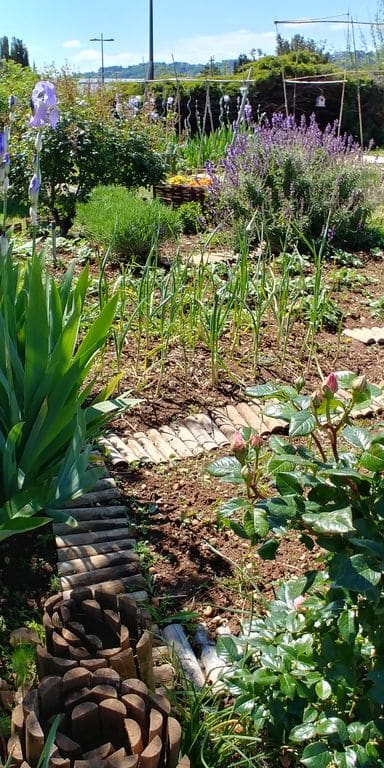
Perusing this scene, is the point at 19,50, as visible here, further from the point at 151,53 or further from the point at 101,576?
the point at 101,576

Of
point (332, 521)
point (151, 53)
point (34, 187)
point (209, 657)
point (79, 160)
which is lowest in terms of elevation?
point (209, 657)

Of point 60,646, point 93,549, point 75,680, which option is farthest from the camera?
point 93,549

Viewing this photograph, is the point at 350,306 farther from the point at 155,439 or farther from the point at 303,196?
the point at 155,439

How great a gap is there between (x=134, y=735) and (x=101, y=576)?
30.4 inches

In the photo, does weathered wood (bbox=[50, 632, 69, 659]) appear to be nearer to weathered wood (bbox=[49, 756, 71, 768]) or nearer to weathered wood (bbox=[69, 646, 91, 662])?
weathered wood (bbox=[69, 646, 91, 662])

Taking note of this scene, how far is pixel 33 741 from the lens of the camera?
4.31 feet

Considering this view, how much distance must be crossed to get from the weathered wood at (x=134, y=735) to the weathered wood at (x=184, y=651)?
0.44m

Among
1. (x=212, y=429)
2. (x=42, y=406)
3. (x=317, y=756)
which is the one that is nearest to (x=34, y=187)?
(x=42, y=406)

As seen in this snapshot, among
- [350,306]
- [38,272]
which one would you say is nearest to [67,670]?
[38,272]

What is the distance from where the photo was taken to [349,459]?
1.44 metres

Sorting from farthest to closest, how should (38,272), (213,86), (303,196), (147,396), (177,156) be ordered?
(213,86), (177,156), (303,196), (147,396), (38,272)

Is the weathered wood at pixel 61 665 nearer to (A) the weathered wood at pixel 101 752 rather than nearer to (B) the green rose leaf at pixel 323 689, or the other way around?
(A) the weathered wood at pixel 101 752

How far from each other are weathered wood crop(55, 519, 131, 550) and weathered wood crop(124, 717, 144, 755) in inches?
35.8

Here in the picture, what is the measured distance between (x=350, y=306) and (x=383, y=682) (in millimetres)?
3708
